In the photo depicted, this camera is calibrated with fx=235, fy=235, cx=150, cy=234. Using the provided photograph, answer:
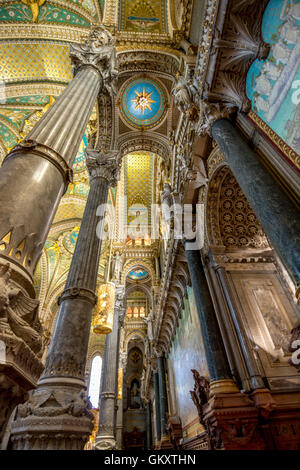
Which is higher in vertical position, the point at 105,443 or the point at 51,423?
the point at 105,443

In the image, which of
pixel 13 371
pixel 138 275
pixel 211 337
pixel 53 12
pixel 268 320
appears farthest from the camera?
pixel 138 275

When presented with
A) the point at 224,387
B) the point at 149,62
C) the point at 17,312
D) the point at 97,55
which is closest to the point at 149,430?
the point at 224,387

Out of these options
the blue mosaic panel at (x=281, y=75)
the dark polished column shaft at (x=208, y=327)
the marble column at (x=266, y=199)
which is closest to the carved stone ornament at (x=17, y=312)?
the marble column at (x=266, y=199)

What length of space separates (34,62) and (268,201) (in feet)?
31.7

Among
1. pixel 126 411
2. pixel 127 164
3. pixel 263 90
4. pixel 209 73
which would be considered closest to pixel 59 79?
pixel 127 164

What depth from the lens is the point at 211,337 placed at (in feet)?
15.4

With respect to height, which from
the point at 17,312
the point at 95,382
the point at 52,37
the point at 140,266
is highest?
the point at 52,37

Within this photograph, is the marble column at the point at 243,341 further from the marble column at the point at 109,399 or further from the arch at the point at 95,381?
the arch at the point at 95,381

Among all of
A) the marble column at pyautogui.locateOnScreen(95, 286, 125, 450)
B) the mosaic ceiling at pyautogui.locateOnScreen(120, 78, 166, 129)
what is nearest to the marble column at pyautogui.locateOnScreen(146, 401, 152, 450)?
the marble column at pyautogui.locateOnScreen(95, 286, 125, 450)

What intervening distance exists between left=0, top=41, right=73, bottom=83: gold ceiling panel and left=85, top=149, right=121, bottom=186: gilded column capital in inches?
170

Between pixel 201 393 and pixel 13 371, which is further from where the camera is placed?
pixel 201 393

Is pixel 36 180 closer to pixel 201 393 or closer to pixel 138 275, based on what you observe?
pixel 201 393

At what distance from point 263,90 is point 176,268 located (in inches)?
228

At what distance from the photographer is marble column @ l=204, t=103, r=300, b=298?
2.29 meters
